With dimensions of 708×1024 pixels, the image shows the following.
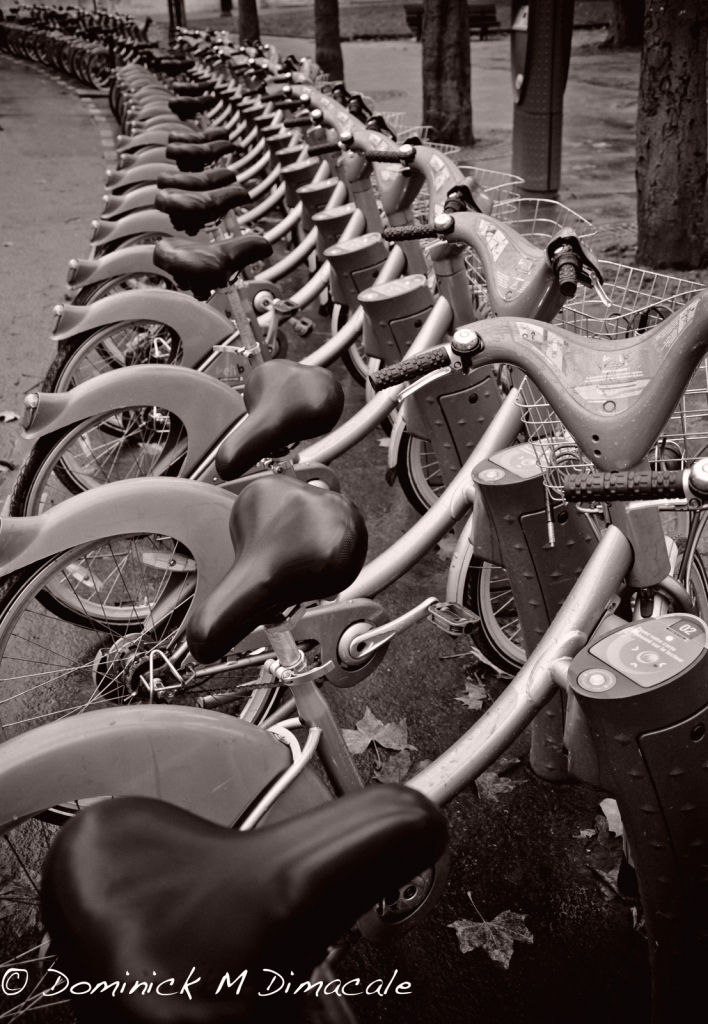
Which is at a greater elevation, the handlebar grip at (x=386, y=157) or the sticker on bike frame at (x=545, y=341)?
the handlebar grip at (x=386, y=157)

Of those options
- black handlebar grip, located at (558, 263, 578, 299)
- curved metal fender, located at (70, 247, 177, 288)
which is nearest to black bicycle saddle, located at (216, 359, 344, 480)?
black handlebar grip, located at (558, 263, 578, 299)

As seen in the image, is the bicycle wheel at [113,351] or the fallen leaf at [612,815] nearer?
the fallen leaf at [612,815]

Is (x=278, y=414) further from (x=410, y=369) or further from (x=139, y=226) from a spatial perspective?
(x=139, y=226)

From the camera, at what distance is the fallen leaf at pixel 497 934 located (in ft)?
7.15

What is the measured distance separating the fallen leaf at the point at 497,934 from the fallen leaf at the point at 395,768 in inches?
19.1

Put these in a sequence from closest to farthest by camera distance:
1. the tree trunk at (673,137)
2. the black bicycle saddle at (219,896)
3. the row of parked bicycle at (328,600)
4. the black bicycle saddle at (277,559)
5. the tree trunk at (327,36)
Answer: the black bicycle saddle at (219,896) → the row of parked bicycle at (328,600) → the black bicycle saddle at (277,559) → the tree trunk at (673,137) → the tree trunk at (327,36)

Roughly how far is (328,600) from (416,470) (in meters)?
1.29

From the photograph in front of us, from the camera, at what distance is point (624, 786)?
1.73 m

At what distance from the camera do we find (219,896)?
107 centimetres

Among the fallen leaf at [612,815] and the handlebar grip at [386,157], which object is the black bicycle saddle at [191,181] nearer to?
the handlebar grip at [386,157]

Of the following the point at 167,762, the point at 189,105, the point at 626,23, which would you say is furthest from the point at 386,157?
the point at 626,23

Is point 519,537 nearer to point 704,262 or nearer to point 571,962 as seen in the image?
point 571,962

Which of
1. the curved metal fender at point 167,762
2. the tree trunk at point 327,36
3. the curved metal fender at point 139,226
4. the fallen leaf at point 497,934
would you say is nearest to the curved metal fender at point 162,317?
the curved metal fender at point 139,226

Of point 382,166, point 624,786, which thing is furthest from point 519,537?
point 382,166
